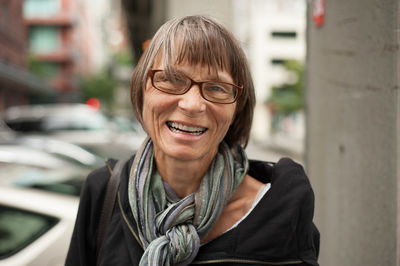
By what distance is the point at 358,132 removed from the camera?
2.02 m

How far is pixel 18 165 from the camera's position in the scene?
154 inches

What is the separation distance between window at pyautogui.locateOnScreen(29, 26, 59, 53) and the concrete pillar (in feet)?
166

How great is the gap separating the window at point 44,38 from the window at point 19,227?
49.6 m

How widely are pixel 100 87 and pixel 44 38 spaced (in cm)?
861

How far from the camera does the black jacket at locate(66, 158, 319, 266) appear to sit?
4.79ft

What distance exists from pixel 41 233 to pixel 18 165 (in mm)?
1292

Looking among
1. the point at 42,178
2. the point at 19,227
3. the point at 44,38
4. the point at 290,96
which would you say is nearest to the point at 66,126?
the point at 42,178

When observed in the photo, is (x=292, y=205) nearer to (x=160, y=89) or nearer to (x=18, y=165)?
(x=160, y=89)

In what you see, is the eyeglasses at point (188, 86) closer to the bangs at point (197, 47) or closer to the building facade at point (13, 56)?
the bangs at point (197, 47)

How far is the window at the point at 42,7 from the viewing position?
47719 millimetres

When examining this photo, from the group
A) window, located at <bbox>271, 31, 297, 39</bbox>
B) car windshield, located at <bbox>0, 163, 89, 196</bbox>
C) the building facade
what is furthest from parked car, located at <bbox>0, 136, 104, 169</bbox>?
window, located at <bbox>271, 31, 297, 39</bbox>

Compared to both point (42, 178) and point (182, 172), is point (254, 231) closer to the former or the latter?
point (182, 172)

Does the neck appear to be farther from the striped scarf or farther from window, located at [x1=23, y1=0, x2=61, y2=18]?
window, located at [x1=23, y1=0, x2=61, y2=18]

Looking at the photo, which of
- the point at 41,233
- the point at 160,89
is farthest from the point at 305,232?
the point at 41,233
